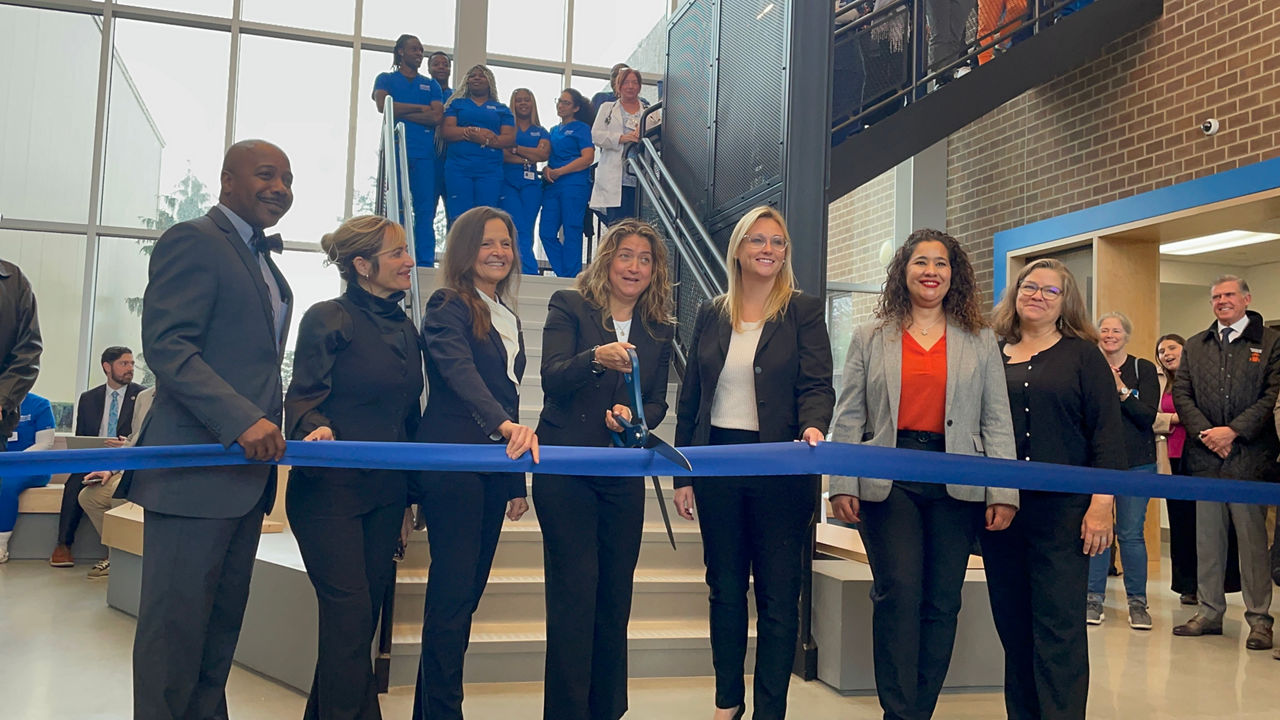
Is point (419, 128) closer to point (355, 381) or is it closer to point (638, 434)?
point (355, 381)

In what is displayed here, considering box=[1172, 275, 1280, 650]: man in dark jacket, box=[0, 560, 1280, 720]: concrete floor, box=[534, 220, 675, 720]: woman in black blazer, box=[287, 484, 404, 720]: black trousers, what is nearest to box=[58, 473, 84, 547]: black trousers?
box=[0, 560, 1280, 720]: concrete floor

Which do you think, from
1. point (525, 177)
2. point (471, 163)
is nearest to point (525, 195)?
point (525, 177)

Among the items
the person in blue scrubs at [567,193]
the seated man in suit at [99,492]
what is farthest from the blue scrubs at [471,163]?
the seated man in suit at [99,492]

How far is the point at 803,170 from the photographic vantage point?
421 cm

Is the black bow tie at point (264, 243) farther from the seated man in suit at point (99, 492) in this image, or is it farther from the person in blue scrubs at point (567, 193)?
the seated man in suit at point (99, 492)

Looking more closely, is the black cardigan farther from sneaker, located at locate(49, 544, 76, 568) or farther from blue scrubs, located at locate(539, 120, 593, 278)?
sneaker, located at locate(49, 544, 76, 568)

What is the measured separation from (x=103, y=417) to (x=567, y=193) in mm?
4048

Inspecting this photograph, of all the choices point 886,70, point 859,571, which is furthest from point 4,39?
point 859,571

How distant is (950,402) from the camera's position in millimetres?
2623

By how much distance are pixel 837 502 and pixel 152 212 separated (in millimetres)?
9992

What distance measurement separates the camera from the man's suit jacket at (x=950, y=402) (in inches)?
102

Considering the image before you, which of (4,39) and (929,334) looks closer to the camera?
(929,334)

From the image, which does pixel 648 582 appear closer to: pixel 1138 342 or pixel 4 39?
pixel 1138 342

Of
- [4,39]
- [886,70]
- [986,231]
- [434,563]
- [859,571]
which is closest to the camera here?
[434,563]
